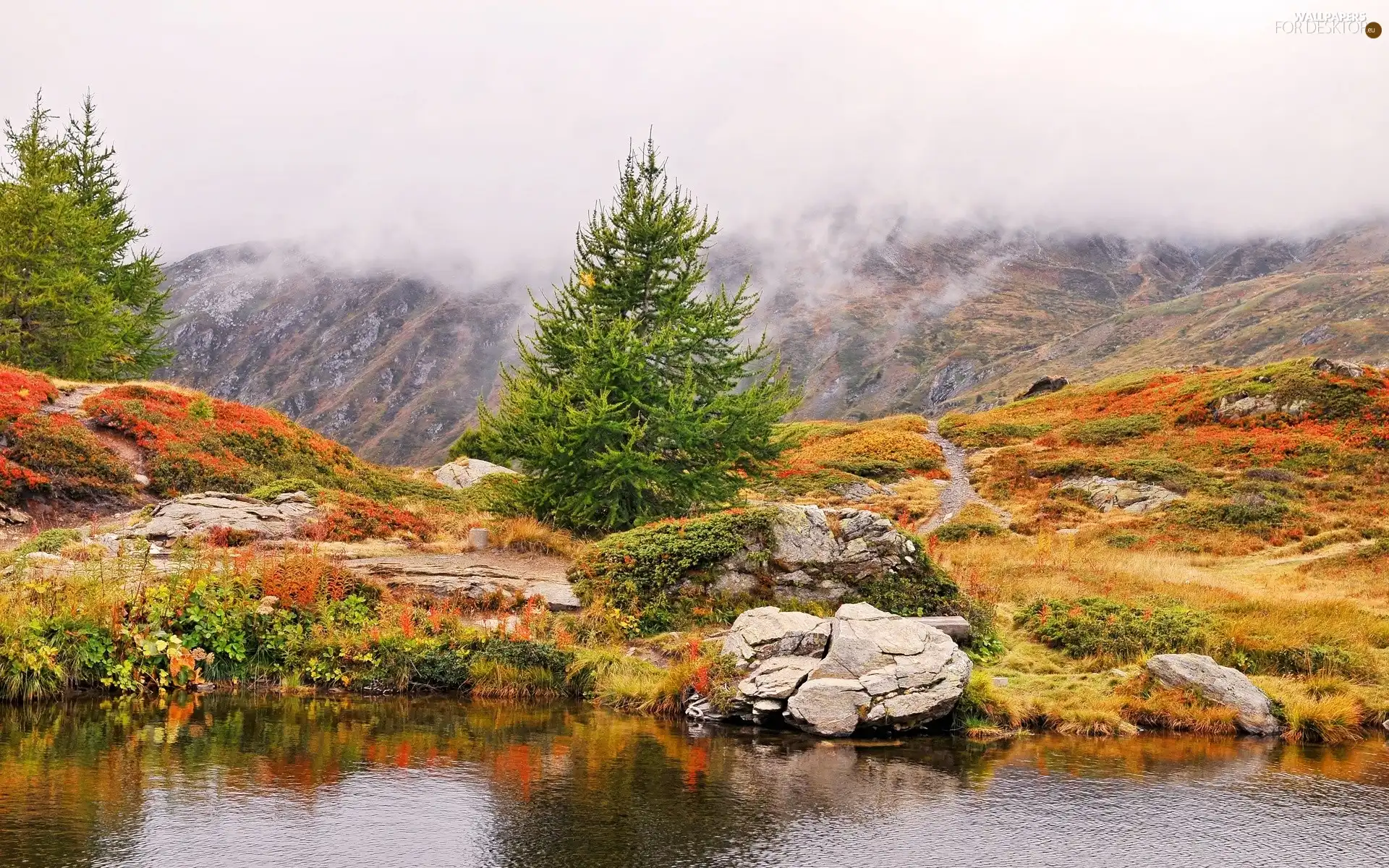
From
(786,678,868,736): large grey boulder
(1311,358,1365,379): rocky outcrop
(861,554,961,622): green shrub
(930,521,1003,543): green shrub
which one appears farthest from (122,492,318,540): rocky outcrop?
(1311,358,1365,379): rocky outcrop

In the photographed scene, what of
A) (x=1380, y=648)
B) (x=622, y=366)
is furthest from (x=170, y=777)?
(x=1380, y=648)

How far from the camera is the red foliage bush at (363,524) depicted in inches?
968

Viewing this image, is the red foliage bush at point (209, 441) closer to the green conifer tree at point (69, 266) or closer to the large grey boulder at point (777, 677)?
the green conifer tree at point (69, 266)

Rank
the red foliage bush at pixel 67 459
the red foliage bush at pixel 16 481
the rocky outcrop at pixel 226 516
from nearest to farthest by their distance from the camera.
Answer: the rocky outcrop at pixel 226 516 < the red foliage bush at pixel 16 481 < the red foliage bush at pixel 67 459

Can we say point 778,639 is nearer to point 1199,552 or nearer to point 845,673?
point 845,673

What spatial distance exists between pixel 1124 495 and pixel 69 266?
53765 millimetres

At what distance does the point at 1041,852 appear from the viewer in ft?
31.5

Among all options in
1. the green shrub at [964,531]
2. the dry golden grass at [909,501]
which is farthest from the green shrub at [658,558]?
the dry golden grass at [909,501]

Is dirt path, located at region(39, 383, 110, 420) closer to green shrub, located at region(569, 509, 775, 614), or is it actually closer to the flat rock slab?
the flat rock slab

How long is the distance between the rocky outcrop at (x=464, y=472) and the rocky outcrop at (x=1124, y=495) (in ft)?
99.4

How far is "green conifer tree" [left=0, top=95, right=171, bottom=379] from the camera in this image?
137 feet

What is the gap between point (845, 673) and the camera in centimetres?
1532

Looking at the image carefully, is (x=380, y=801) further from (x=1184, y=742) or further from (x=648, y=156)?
(x=648, y=156)

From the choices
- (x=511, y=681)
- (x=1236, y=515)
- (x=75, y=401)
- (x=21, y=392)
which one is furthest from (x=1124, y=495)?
(x=21, y=392)
